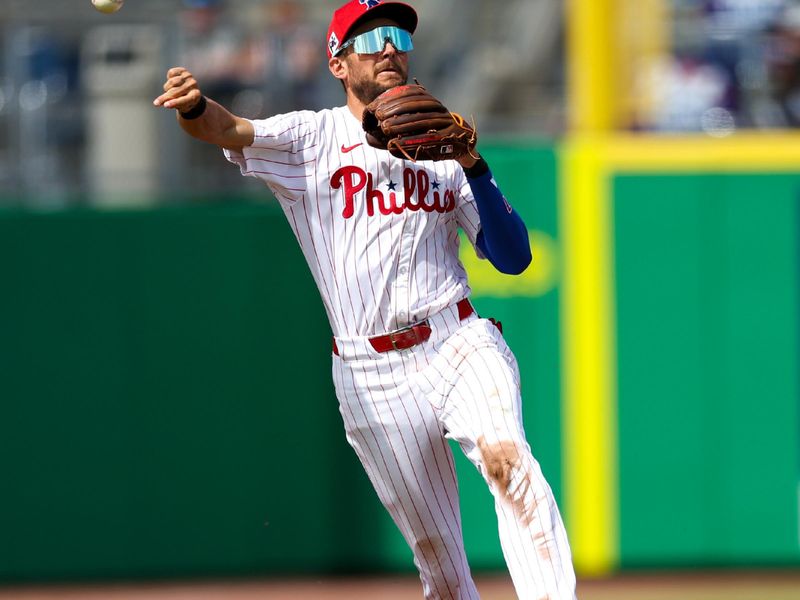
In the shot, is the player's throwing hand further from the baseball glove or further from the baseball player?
the baseball glove

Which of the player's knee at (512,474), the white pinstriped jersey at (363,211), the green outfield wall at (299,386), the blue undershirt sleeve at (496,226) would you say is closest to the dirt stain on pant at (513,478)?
the player's knee at (512,474)

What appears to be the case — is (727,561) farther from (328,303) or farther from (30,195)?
(30,195)

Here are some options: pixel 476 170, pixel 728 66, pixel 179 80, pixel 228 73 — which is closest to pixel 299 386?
pixel 228 73

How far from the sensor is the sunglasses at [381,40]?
397 centimetres

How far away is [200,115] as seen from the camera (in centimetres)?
373

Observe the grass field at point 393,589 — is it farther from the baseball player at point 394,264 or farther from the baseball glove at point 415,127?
the baseball glove at point 415,127

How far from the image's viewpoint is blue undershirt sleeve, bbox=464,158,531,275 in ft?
12.6

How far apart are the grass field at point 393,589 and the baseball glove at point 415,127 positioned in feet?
11.6

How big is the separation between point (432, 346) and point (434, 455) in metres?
0.34

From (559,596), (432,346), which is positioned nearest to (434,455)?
(432,346)

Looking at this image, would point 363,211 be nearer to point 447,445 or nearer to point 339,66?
point 339,66

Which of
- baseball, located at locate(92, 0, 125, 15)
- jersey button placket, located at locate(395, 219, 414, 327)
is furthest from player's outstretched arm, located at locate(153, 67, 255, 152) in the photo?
jersey button placket, located at locate(395, 219, 414, 327)

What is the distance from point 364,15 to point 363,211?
58cm

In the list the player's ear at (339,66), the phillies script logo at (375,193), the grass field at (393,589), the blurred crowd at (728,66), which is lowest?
the grass field at (393,589)
